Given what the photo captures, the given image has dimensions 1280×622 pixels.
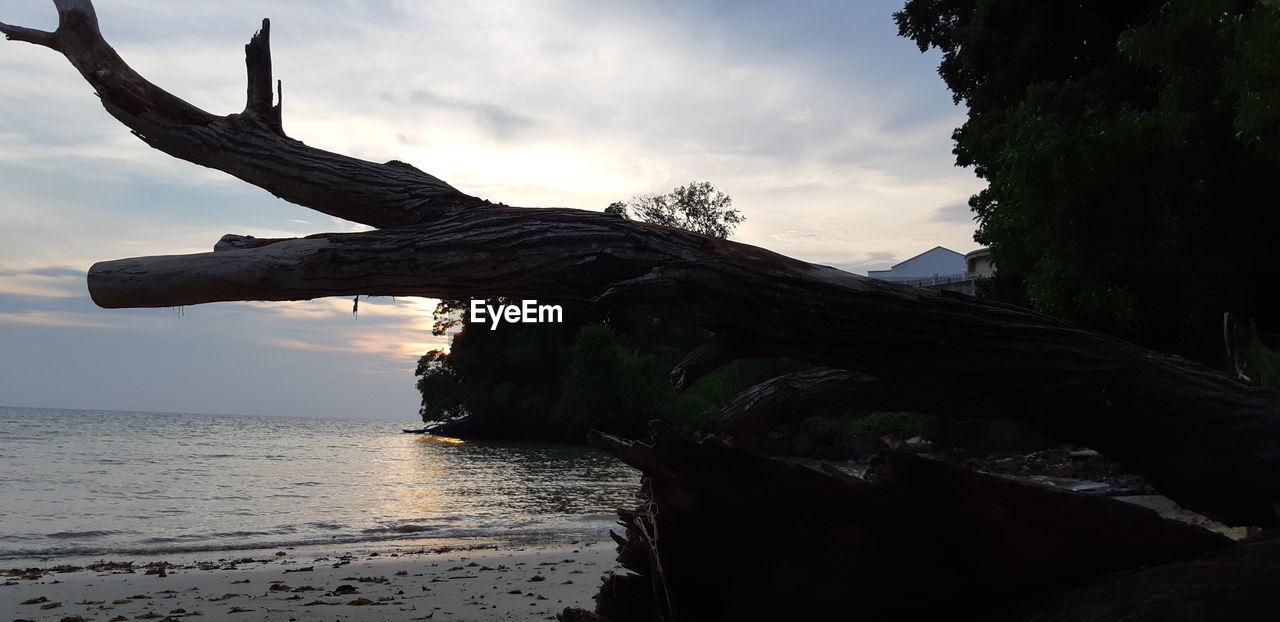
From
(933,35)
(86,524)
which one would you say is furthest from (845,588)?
(933,35)

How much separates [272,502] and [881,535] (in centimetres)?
1691

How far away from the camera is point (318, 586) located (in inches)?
317

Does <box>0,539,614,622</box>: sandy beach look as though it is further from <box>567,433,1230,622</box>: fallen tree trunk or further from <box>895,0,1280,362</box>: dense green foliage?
<box>895,0,1280,362</box>: dense green foliage

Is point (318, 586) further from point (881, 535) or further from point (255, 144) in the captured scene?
point (881, 535)

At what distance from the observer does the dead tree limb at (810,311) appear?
4.04 meters

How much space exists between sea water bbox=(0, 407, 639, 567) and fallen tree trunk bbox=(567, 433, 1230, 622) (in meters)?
10.1

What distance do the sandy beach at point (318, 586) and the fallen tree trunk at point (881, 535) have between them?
127 inches

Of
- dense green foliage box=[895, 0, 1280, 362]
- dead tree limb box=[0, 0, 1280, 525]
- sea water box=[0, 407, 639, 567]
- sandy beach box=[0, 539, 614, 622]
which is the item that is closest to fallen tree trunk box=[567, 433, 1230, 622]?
dead tree limb box=[0, 0, 1280, 525]

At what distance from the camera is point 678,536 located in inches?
142

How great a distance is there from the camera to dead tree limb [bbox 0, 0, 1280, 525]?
159 inches

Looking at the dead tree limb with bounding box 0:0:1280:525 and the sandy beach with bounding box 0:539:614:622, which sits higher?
the dead tree limb with bounding box 0:0:1280:525

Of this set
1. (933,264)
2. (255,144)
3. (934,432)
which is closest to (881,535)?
(255,144)

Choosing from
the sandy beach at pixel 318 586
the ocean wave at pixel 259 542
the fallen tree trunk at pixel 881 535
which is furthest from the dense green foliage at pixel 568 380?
the fallen tree trunk at pixel 881 535

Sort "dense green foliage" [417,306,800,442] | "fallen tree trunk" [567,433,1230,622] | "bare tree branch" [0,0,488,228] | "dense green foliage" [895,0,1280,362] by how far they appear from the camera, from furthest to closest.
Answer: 1. "dense green foliage" [417,306,800,442]
2. "dense green foliage" [895,0,1280,362]
3. "bare tree branch" [0,0,488,228]
4. "fallen tree trunk" [567,433,1230,622]
